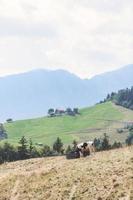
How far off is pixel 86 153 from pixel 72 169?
24.9ft

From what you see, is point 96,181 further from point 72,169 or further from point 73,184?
point 72,169

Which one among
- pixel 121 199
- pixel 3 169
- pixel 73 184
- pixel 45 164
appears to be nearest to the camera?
pixel 121 199

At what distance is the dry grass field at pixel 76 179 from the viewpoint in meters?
42.7

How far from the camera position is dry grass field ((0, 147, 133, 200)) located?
42656 mm

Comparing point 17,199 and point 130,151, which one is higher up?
point 130,151

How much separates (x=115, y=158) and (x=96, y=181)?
6.23 metres

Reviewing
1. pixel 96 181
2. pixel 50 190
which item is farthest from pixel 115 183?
pixel 50 190

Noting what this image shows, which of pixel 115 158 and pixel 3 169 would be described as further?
pixel 3 169

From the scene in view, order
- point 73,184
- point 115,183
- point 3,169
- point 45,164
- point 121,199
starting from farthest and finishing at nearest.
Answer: point 3,169
point 45,164
point 73,184
point 115,183
point 121,199

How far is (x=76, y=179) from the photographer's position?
155ft

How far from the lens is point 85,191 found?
144ft

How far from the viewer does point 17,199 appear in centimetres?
4794

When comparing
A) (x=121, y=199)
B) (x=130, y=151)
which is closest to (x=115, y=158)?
(x=130, y=151)

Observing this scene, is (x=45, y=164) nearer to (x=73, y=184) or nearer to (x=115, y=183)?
(x=73, y=184)
